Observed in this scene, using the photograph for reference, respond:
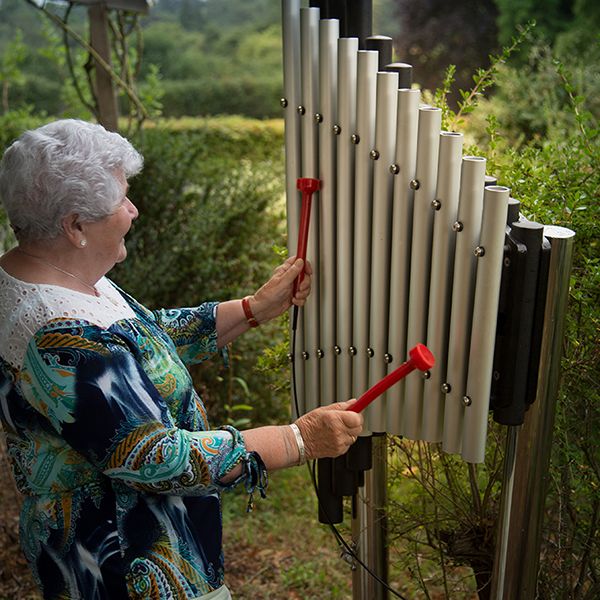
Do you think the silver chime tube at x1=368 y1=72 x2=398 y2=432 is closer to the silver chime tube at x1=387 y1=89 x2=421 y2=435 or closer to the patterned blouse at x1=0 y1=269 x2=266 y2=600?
the silver chime tube at x1=387 y1=89 x2=421 y2=435

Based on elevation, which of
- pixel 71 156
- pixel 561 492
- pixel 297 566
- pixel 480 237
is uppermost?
pixel 71 156

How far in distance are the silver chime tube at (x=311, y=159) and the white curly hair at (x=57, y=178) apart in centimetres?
47

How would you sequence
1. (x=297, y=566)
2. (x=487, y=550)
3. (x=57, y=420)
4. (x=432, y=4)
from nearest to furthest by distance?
(x=57, y=420)
(x=487, y=550)
(x=297, y=566)
(x=432, y=4)

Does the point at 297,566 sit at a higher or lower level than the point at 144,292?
lower

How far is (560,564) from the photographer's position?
241cm

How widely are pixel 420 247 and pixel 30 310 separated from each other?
0.82 m

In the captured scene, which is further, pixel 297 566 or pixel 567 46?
pixel 567 46

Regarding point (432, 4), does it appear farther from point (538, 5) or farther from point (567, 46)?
point (567, 46)

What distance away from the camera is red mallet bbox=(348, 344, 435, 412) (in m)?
1.69

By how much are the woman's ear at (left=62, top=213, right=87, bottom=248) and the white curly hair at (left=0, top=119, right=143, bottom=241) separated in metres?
0.01

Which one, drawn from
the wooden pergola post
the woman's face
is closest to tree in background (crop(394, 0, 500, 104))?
the wooden pergola post

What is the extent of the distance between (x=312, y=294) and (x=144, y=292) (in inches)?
92.0

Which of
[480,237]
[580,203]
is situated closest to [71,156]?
[480,237]

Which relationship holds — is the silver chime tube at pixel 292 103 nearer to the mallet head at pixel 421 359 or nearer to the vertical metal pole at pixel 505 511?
the mallet head at pixel 421 359
